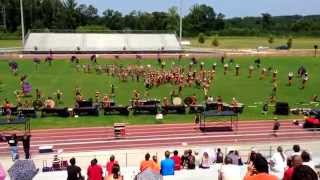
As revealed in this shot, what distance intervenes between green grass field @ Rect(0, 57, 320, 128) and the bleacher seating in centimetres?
1696

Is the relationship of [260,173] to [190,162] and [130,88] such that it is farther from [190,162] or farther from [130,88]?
[130,88]

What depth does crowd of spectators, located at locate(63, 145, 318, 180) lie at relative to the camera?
300 inches

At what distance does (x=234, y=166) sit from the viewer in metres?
9.81

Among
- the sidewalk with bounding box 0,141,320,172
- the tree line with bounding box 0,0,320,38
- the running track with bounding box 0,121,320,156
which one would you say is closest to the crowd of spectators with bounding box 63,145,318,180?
the sidewalk with bounding box 0,141,320,172

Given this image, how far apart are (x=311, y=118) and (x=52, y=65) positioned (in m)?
31.7

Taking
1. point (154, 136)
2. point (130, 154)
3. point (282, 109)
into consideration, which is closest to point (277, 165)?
point (130, 154)

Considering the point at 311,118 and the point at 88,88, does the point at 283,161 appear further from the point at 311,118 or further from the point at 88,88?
the point at 88,88

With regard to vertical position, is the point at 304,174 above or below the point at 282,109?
above

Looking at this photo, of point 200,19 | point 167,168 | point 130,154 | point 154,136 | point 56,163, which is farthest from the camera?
point 200,19

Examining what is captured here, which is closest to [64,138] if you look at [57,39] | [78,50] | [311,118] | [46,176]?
[46,176]

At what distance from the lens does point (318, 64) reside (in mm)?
55562

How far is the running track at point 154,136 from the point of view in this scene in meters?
22.5

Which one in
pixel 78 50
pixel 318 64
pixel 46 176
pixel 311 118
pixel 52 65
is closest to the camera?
pixel 46 176

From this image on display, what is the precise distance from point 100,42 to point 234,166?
64632 millimetres
